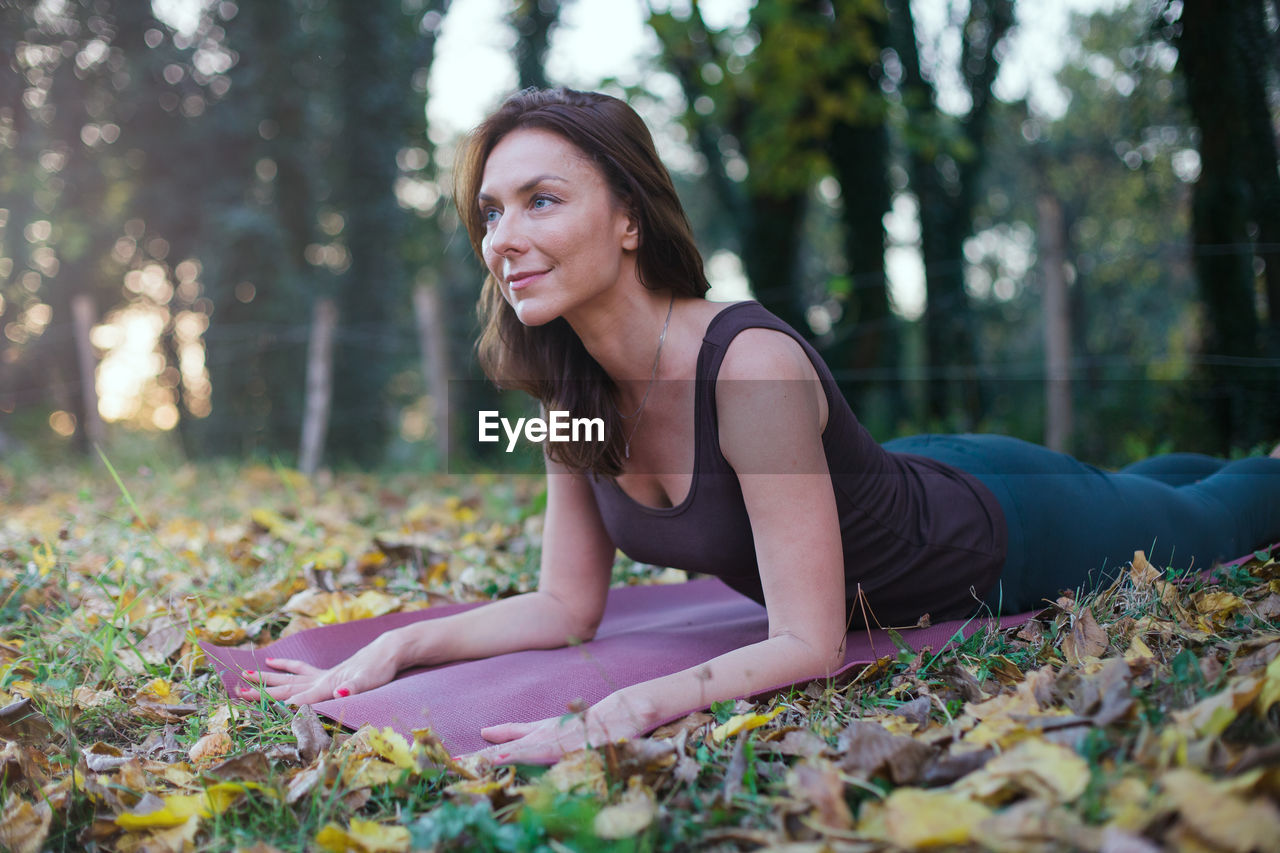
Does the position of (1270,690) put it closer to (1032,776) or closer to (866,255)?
(1032,776)

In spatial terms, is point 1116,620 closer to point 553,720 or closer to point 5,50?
point 553,720

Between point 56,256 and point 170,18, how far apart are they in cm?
401

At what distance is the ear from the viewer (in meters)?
2.01

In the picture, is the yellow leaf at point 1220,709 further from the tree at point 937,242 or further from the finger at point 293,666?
the tree at point 937,242

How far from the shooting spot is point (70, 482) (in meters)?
6.55

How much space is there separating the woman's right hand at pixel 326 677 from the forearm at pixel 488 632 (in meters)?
0.03

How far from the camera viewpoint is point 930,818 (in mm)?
1102

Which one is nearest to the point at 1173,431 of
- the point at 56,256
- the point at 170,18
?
the point at 170,18

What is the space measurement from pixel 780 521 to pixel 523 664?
30.3 inches

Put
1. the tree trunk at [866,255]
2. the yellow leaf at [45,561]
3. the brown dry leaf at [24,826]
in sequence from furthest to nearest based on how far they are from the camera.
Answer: the tree trunk at [866,255], the yellow leaf at [45,561], the brown dry leaf at [24,826]

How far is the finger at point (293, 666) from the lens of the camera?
85.6 inches

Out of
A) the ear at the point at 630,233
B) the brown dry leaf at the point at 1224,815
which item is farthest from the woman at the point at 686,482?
the brown dry leaf at the point at 1224,815

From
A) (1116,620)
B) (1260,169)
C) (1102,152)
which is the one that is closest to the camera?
(1116,620)

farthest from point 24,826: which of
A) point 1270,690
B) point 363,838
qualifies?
point 1270,690
